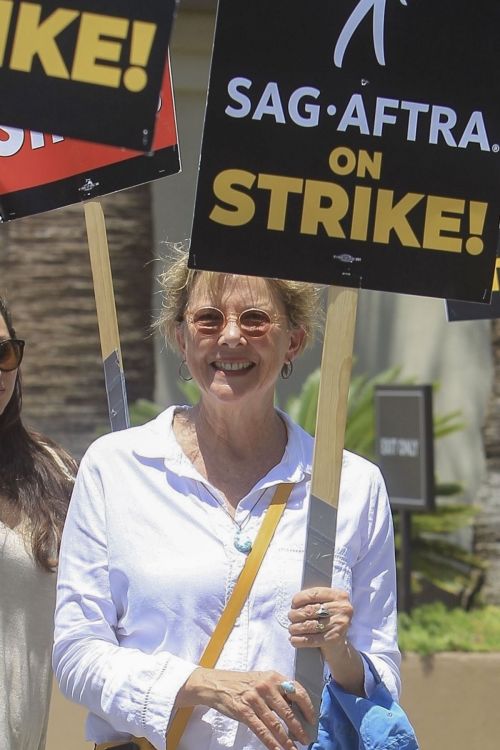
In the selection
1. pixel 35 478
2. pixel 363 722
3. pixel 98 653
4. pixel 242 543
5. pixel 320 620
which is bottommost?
pixel 363 722

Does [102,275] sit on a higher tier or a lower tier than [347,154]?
lower

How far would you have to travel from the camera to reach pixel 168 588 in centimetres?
296

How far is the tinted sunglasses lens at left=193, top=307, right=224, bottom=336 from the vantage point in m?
3.15

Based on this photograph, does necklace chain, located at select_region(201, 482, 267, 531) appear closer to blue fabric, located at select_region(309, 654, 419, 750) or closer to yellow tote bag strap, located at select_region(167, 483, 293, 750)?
yellow tote bag strap, located at select_region(167, 483, 293, 750)

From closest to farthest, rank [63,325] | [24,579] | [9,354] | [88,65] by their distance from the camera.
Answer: [88,65] < [24,579] < [9,354] < [63,325]

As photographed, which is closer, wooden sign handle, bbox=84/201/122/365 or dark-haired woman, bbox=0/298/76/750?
dark-haired woman, bbox=0/298/76/750

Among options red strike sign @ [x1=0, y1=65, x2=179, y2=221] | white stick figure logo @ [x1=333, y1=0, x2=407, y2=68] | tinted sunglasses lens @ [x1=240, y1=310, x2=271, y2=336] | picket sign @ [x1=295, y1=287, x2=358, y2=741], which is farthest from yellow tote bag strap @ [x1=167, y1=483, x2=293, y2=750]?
red strike sign @ [x1=0, y1=65, x2=179, y2=221]

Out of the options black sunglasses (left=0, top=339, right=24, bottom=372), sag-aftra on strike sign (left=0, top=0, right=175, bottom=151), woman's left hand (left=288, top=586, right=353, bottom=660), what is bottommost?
woman's left hand (left=288, top=586, right=353, bottom=660)

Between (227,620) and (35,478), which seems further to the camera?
(35,478)

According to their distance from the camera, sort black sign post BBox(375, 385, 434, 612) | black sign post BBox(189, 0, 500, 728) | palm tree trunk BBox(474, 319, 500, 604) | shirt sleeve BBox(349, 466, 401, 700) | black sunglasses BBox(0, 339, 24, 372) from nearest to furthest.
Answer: black sign post BBox(189, 0, 500, 728) → shirt sleeve BBox(349, 466, 401, 700) → black sunglasses BBox(0, 339, 24, 372) → black sign post BBox(375, 385, 434, 612) → palm tree trunk BBox(474, 319, 500, 604)

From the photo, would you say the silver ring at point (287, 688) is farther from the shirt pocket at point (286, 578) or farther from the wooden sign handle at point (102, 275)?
the wooden sign handle at point (102, 275)

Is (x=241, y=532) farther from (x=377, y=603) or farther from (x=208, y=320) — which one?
(x=208, y=320)

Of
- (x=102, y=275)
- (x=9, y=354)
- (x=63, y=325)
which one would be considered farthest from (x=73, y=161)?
(x=63, y=325)

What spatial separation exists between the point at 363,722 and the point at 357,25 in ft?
4.89
